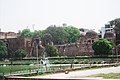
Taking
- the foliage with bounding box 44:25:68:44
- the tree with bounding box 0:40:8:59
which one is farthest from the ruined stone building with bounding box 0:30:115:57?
the foliage with bounding box 44:25:68:44

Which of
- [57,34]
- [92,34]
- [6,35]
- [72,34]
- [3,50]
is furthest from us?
[72,34]

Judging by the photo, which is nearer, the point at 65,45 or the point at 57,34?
the point at 65,45

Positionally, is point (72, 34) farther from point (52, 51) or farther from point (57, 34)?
point (52, 51)

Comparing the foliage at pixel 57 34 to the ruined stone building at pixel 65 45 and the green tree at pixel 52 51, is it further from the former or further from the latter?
the green tree at pixel 52 51

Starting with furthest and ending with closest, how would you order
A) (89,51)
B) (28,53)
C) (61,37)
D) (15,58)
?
(61,37) → (28,53) → (15,58) → (89,51)

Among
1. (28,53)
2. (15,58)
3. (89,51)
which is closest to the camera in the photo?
(89,51)

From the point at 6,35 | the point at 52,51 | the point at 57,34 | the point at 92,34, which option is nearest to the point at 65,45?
the point at 52,51

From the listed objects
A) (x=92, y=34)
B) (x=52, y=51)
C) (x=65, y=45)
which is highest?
(x=92, y=34)

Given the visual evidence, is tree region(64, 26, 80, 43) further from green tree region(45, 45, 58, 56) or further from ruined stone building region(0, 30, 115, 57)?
green tree region(45, 45, 58, 56)

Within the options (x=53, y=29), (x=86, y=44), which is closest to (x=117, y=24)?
(x=86, y=44)

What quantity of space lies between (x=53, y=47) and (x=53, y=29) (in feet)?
50.9

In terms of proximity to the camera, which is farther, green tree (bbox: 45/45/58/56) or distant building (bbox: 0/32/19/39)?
distant building (bbox: 0/32/19/39)

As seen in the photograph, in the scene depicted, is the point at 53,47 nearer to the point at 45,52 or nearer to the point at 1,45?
the point at 45,52

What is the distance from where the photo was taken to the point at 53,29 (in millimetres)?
71312
